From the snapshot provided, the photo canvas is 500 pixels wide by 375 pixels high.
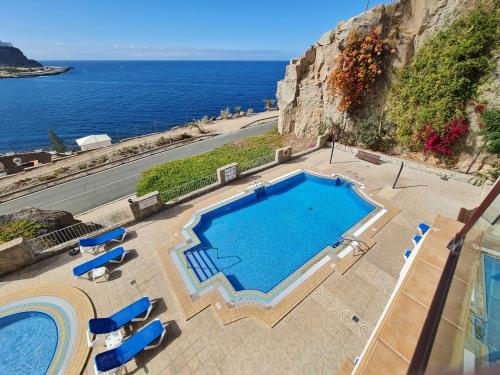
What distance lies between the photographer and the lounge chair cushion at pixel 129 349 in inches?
260

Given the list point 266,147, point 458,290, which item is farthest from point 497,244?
point 266,147

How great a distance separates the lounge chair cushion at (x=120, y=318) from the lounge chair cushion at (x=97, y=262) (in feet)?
9.59

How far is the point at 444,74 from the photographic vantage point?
51.8ft

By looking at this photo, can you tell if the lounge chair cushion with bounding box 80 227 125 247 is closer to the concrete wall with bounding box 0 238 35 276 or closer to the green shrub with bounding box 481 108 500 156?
the concrete wall with bounding box 0 238 35 276

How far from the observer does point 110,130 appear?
57.3 meters

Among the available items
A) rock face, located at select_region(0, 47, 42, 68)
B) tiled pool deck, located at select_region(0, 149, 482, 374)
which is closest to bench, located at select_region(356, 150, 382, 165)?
tiled pool deck, located at select_region(0, 149, 482, 374)

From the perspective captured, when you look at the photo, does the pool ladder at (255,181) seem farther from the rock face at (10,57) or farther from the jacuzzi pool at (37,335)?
the rock face at (10,57)

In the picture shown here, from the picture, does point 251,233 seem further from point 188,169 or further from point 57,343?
point 188,169

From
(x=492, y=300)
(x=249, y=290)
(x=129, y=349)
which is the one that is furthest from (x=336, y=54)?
(x=129, y=349)

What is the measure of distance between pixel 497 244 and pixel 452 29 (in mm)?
20912

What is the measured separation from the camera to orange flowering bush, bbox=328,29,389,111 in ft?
60.4

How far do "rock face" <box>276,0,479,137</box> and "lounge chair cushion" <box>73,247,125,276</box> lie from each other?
22209 millimetres

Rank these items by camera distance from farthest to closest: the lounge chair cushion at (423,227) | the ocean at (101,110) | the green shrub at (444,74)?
the ocean at (101,110) < the green shrub at (444,74) < the lounge chair cushion at (423,227)

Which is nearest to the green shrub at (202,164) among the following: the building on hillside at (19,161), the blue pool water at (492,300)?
the blue pool water at (492,300)
